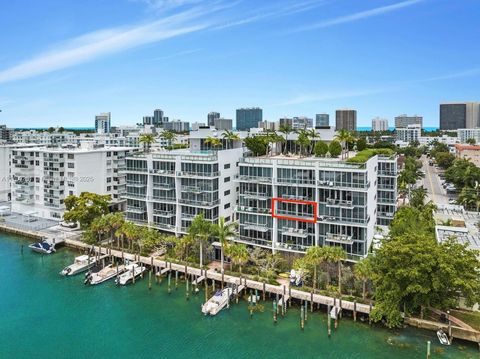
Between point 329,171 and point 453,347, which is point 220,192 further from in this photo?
point 453,347

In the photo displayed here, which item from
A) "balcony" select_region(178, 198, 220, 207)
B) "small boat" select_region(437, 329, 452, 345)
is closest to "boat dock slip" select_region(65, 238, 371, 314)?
"small boat" select_region(437, 329, 452, 345)

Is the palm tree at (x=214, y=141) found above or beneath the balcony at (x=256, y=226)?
above

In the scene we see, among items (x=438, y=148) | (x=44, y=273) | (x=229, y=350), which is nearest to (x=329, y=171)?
(x=229, y=350)

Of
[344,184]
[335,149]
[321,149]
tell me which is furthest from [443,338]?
[321,149]

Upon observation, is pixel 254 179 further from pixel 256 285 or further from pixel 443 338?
pixel 443 338

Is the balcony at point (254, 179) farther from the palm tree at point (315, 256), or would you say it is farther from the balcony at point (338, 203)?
the palm tree at point (315, 256)

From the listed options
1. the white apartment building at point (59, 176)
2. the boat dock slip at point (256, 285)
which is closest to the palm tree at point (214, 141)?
the boat dock slip at point (256, 285)
